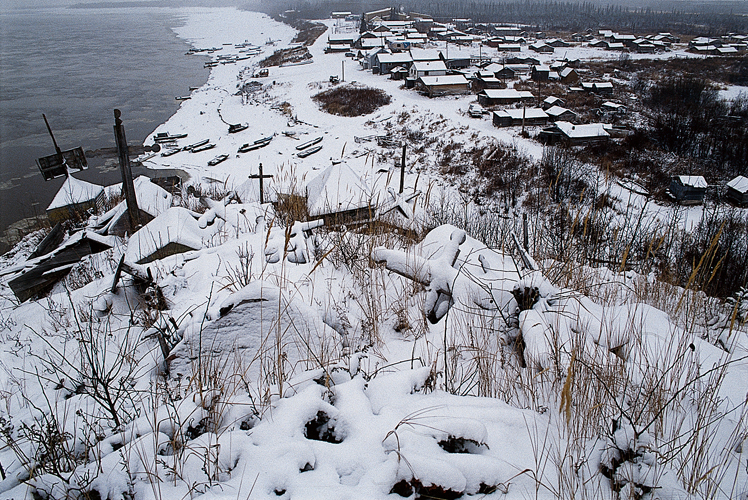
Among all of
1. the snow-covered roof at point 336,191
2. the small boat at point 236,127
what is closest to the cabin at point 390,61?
the small boat at point 236,127

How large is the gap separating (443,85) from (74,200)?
37.3 metres

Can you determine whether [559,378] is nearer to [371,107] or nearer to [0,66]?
[371,107]

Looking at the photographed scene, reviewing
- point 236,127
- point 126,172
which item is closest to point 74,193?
point 126,172

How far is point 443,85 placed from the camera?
1665 inches

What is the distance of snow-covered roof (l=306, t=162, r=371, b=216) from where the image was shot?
768cm

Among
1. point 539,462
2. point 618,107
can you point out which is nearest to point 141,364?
point 539,462

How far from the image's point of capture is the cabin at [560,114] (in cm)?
3409

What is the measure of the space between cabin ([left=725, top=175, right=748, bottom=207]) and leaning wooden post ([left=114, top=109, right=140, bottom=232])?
2711 cm

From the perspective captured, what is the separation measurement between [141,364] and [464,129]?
32.7 m

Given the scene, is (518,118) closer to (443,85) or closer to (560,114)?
(560,114)

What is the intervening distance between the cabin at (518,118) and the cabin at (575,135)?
3211 mm

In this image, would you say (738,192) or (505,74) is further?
(505,74)

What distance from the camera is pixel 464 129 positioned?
32844mm

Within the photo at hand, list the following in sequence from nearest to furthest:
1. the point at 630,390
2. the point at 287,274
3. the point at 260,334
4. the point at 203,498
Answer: the point at 203,498
the point at 630,390
the point at 260,334
the point at 287,274
